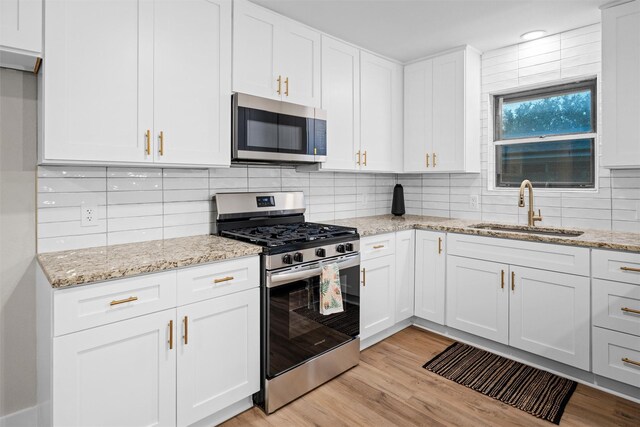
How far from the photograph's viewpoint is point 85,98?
5.59 feet

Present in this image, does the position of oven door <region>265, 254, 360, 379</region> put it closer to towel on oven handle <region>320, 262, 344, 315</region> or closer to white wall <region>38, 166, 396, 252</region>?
towel on oven handle <region>320, 262, 344, 315</region>

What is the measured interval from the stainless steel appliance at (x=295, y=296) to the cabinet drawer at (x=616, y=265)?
1429mm

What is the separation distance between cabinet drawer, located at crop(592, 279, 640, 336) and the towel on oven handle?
A: 1536mm

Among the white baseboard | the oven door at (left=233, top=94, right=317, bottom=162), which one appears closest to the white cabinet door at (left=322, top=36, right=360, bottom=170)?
the oven door at (left=233, top=94, right=317, bottom=162)

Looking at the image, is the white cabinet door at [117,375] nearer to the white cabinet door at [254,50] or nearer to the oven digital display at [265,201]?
the oven digital display at [265,201]

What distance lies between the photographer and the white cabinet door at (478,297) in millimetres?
2643

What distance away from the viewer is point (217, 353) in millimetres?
1876

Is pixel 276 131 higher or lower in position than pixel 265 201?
higher

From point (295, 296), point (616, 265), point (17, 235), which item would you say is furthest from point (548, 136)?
point (17, 235)

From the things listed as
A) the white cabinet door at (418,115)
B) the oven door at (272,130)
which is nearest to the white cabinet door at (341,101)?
the oven door at (272,130)

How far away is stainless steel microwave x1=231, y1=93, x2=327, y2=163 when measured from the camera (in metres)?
2.26

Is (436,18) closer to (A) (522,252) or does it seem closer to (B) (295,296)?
(A) (522,252)

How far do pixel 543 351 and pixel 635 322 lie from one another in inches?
22.3

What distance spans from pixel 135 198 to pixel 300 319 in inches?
47.2
